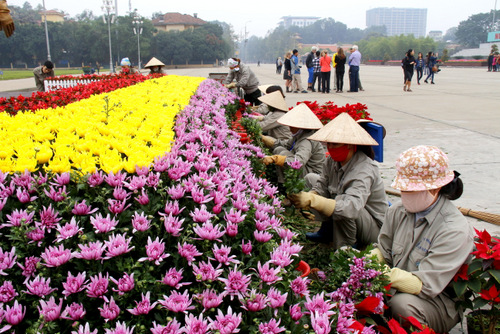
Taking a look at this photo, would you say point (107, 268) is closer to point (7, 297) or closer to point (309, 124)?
point (7, 297)

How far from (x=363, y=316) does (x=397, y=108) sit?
1030cm

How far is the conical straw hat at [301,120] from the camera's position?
12.8ft

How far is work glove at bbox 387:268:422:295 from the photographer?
6.90 feet

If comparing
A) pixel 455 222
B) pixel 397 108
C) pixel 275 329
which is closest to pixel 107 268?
pixel 275 329

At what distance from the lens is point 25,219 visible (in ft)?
5.37

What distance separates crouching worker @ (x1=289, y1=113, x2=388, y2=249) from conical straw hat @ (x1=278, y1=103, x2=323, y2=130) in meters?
0.68

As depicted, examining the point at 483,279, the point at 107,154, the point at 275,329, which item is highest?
the point at 107,154

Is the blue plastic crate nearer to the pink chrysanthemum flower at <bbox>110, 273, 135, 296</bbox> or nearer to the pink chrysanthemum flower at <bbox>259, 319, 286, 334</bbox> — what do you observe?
the pink chrysanthemum flower at <bbox>259, 319, 286, 334</bbox>

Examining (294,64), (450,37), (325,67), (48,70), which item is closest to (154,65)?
(48,70)

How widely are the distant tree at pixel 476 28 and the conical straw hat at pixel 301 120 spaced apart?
101990mm

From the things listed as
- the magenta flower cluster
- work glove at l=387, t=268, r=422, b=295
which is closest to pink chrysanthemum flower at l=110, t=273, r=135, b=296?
the magenta flower cluster

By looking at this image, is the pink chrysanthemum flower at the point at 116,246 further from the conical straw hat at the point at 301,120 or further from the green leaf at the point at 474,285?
the conical straw hat at the point at 301,120

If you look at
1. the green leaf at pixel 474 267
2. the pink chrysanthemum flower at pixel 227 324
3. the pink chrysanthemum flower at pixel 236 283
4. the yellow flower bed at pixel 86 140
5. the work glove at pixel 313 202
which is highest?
the yellow flower bed at pixel 86 140

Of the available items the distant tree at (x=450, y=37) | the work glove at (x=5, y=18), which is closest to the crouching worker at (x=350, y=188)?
the work glove at (x=5, y=18)
